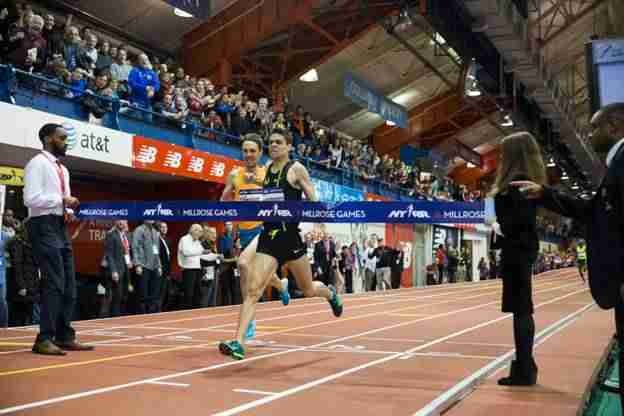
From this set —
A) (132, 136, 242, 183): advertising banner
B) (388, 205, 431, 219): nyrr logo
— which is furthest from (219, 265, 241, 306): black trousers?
(388, 205, 431, 219): nyrr logo

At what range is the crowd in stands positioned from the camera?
1211 cm

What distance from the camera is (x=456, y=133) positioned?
1540 inches

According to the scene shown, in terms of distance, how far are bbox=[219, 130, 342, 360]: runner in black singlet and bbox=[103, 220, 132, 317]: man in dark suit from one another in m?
5.82

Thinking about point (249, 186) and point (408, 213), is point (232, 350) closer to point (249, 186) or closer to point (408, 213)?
point (249, 186)

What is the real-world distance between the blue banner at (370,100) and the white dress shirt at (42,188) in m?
17.0

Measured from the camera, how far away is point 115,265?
11695 mm

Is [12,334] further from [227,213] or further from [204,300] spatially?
[204,300]

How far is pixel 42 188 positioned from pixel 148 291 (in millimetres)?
6569

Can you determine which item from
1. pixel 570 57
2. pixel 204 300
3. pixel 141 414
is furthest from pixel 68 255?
pixel 570 57

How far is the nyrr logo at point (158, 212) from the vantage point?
8.13 m

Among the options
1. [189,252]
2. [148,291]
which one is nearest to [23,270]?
[148,291]

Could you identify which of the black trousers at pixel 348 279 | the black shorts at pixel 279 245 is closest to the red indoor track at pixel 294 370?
the black shorts at pixel 279 245

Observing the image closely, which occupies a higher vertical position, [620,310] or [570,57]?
[570,57]

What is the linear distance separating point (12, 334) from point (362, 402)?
536cm
